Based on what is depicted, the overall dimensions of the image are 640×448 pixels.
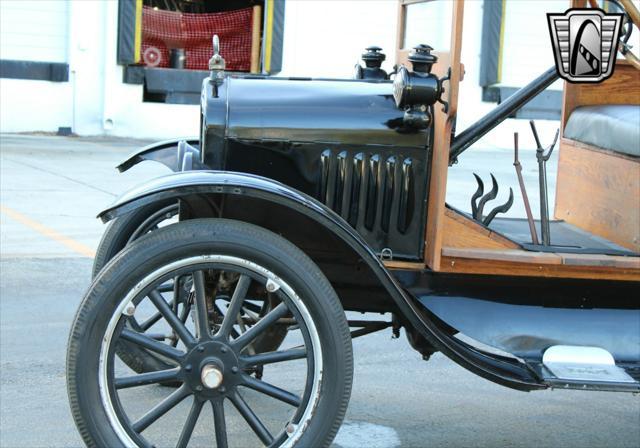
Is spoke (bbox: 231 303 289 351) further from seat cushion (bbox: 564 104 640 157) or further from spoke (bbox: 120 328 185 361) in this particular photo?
seat cushion (bbox: 564 104 640 157)

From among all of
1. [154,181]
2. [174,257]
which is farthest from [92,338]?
[154,181]

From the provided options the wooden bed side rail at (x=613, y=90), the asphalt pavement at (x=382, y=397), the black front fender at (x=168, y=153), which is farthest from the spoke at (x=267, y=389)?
the wooden bed side rail at (x=613, y=90)

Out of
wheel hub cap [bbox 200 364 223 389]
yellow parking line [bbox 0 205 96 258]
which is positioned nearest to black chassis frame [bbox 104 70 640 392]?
wheel hub cap [bbox 200 364 223 389]

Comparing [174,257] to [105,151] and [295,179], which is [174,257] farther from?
[105,151]

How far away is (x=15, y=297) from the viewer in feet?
18.9

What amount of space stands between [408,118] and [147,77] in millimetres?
12123

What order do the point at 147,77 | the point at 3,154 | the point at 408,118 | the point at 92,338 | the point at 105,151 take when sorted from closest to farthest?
the point at 92,338
the point at 408,118
the point at 3,154
the point at 105,151
the point at 147,77

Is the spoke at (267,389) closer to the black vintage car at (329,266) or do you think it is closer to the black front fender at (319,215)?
the black vintage car at (329,266)

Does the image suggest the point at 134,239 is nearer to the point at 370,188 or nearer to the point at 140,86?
the point at 370,188

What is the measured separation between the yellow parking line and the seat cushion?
4.08 metres

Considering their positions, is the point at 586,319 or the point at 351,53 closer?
the point at 586,319

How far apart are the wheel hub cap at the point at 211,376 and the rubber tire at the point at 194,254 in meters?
0.33

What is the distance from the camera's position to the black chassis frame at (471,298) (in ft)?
10.8

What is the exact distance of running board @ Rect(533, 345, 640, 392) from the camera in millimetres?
3193
